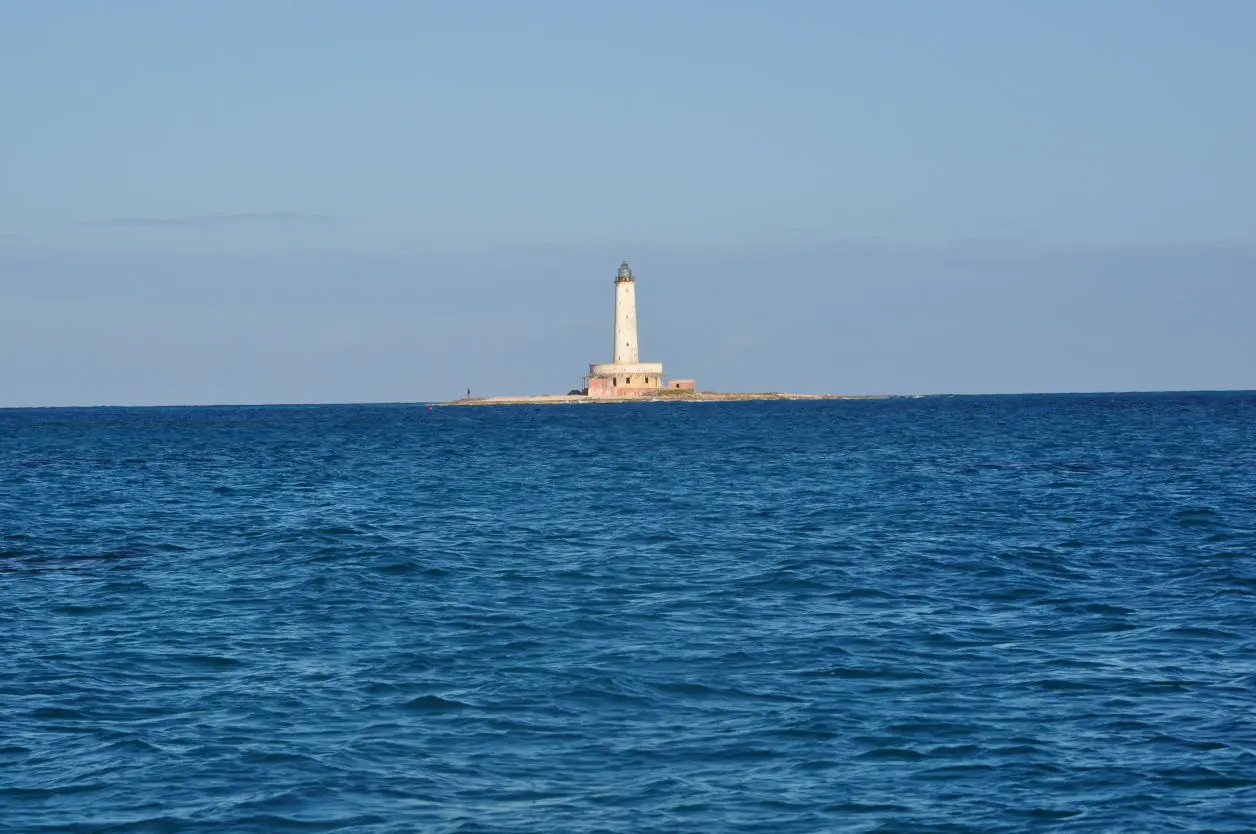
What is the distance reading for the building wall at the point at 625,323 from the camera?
18062cm

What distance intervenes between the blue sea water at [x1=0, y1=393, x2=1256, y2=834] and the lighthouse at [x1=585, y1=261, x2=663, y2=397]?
138 m

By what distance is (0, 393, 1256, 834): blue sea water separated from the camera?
13539mm

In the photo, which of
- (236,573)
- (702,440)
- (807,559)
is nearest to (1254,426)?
(702,440)

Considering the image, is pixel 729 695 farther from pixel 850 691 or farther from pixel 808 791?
pixel 808 791

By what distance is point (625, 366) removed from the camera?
18750 centimetres

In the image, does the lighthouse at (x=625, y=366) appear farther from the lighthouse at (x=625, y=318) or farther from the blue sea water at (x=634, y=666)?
the blue sea water at (x=634, y=666)

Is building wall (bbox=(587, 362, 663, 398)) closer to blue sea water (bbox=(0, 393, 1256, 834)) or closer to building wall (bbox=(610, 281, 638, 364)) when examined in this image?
building wall (bbox=(610, 281, 638, 364))

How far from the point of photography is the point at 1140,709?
1647cm

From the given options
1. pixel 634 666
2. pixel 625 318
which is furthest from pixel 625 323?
pixel 634 666

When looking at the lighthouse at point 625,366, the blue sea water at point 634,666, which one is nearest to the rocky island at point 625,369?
the lighthouse at point 625,366

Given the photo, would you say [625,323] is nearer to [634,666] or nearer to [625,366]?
[625,366]

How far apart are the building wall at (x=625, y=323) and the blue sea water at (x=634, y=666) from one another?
13751 centimetres

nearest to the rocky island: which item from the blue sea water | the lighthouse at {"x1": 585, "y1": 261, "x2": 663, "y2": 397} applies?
the lighthouse at {"x1": 585, "y1": 261, "x2": 663, "y2": 397}

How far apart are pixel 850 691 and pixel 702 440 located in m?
76.1
